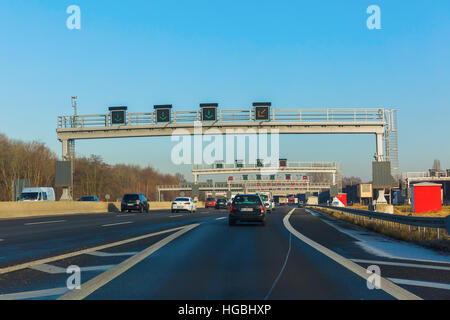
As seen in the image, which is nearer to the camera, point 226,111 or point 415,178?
point 226,111

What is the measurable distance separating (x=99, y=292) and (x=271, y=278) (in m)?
2.70

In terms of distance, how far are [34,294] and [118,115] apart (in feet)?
124

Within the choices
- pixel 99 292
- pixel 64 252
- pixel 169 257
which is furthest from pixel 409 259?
pixel 64 252

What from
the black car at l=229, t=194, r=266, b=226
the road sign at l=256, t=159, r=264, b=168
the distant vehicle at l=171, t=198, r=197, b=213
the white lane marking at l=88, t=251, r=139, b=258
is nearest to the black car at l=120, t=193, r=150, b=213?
the distant vehicle at l=171, t=198, r=197, b=213

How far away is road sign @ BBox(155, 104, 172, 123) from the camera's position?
4238 cm

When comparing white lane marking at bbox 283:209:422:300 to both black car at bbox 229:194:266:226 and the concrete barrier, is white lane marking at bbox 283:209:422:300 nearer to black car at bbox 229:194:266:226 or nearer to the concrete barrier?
black car at bbox 229:194:266:226

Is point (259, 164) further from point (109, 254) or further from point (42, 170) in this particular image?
point (109, 254)

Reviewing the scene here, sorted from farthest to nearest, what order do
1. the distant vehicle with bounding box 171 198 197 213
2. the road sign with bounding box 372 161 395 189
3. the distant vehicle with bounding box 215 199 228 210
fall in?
the distant vehicle with bounding box 215 199 228 210
the distant vehicle with bounding box 171 198 197 213
the road sign with bounding box 372 161 395 189

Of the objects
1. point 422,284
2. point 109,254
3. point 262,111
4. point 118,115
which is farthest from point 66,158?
point 422,284

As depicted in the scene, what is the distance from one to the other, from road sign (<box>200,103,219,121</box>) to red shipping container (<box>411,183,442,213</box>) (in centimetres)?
2093

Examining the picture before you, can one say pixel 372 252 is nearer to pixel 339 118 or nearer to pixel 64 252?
pixel 64 252

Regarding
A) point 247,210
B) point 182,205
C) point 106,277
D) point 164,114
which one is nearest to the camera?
point 106,277

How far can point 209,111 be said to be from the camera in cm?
4191
